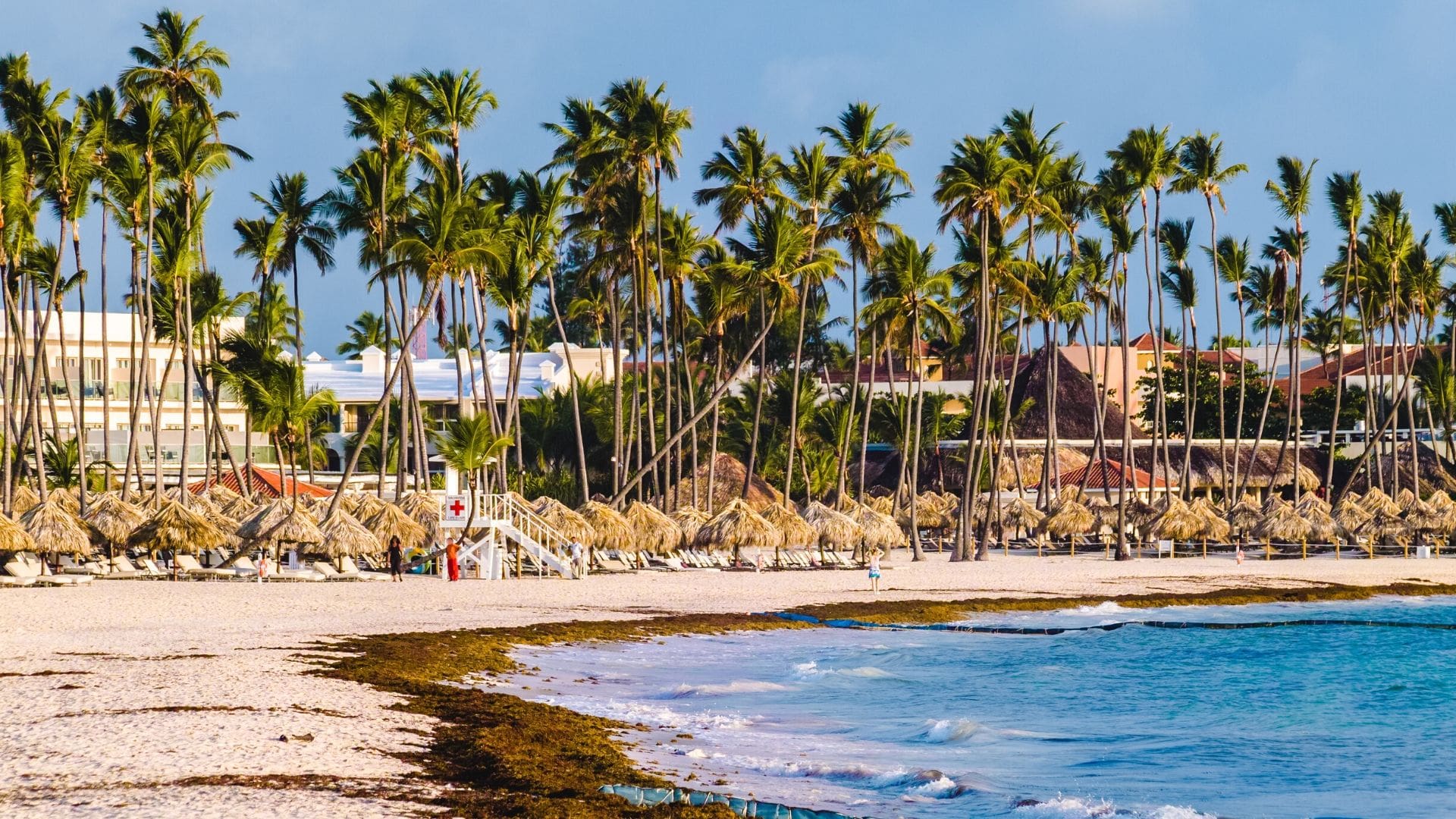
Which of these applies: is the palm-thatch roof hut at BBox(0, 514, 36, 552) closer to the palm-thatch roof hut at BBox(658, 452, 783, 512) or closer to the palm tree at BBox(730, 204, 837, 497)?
the palm tree at BBox(730, 204, 837, 497)

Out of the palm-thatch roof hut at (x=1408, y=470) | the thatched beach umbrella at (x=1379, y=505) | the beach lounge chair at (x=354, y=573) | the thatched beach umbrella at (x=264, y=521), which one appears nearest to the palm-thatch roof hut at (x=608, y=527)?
the beach lounge chair at (x=354, y=573)

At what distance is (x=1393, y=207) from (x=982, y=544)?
2024 cm

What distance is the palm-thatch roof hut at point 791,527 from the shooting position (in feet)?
122

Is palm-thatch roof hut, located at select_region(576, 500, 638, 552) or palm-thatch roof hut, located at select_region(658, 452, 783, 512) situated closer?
palm-thatch roof hut, located at select_region(576, 500, 638, 552)

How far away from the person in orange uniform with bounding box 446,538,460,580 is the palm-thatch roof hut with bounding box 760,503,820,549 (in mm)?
8977

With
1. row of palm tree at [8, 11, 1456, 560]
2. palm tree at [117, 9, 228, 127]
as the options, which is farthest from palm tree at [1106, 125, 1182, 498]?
palm tree at [117, 9, 228, 127]

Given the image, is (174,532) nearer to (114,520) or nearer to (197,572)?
(197,572)

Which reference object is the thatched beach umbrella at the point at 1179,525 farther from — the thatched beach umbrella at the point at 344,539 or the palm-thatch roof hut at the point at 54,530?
the palm-thatch roof hut at the point at 54,530

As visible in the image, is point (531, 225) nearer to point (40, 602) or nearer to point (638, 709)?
point (40, 602)

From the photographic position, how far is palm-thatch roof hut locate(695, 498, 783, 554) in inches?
1426

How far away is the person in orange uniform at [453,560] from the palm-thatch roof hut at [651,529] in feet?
17.7

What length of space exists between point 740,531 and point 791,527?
181 cm

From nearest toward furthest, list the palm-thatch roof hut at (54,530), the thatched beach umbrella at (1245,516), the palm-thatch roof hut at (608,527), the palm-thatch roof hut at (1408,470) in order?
the palm-thatch roof hut at (54,530) < the palm-thatch roof hut at (608,527) < the thatched beach umbrella at (1245,516) < the palm-thatch roof hut at (1408,470)

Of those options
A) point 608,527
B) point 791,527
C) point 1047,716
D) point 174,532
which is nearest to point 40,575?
point 174,532
